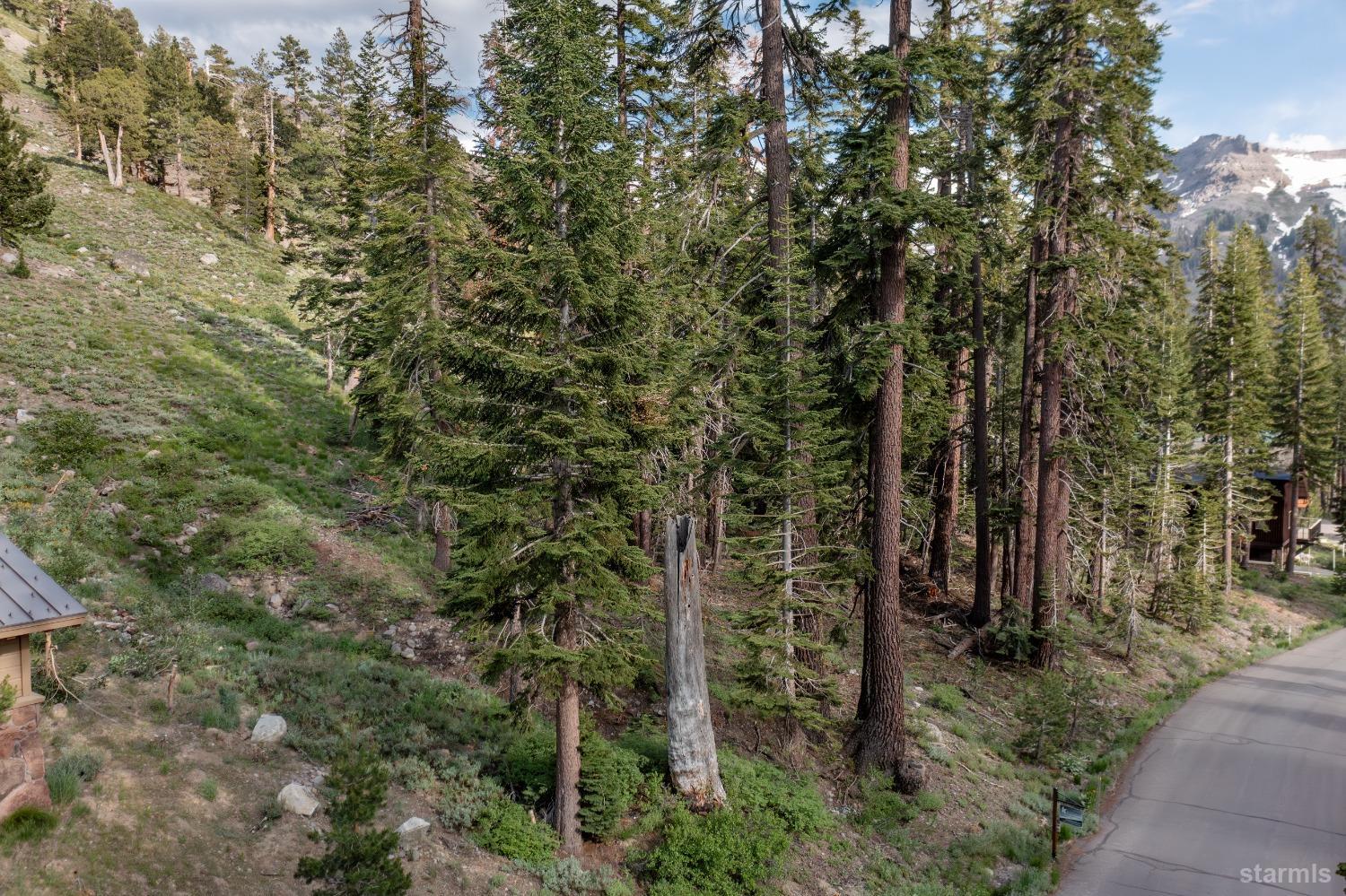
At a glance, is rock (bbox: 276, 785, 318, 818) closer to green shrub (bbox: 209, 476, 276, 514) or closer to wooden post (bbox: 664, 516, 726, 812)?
wooden post (bbox: 664, 516, 726, 812)

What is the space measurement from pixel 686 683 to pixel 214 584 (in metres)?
10.4

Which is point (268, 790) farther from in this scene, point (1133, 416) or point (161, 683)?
point (1133, 416)

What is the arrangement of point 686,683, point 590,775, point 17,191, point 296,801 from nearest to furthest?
point 296,801, point 590,775, point 686,683, point 17,191

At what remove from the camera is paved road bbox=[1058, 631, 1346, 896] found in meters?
10.4

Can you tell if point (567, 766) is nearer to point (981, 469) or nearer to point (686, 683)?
point (686, 683)

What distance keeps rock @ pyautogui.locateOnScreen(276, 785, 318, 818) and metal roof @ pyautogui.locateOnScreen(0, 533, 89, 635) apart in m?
3.62

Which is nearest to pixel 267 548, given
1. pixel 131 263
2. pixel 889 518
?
pixel 889 518

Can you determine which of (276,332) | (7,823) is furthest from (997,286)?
(276,332)

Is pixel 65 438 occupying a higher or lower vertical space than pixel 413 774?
higher

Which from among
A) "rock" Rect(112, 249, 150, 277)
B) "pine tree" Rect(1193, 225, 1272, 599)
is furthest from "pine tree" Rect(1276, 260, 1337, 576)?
"rock" Rect(112, 249, 150, 277)

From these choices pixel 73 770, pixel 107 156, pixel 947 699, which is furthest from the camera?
pixel 107 156

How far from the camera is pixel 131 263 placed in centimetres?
3247

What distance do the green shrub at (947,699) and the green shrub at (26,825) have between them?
51.2 ft

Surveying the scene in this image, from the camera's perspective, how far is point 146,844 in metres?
7.44
